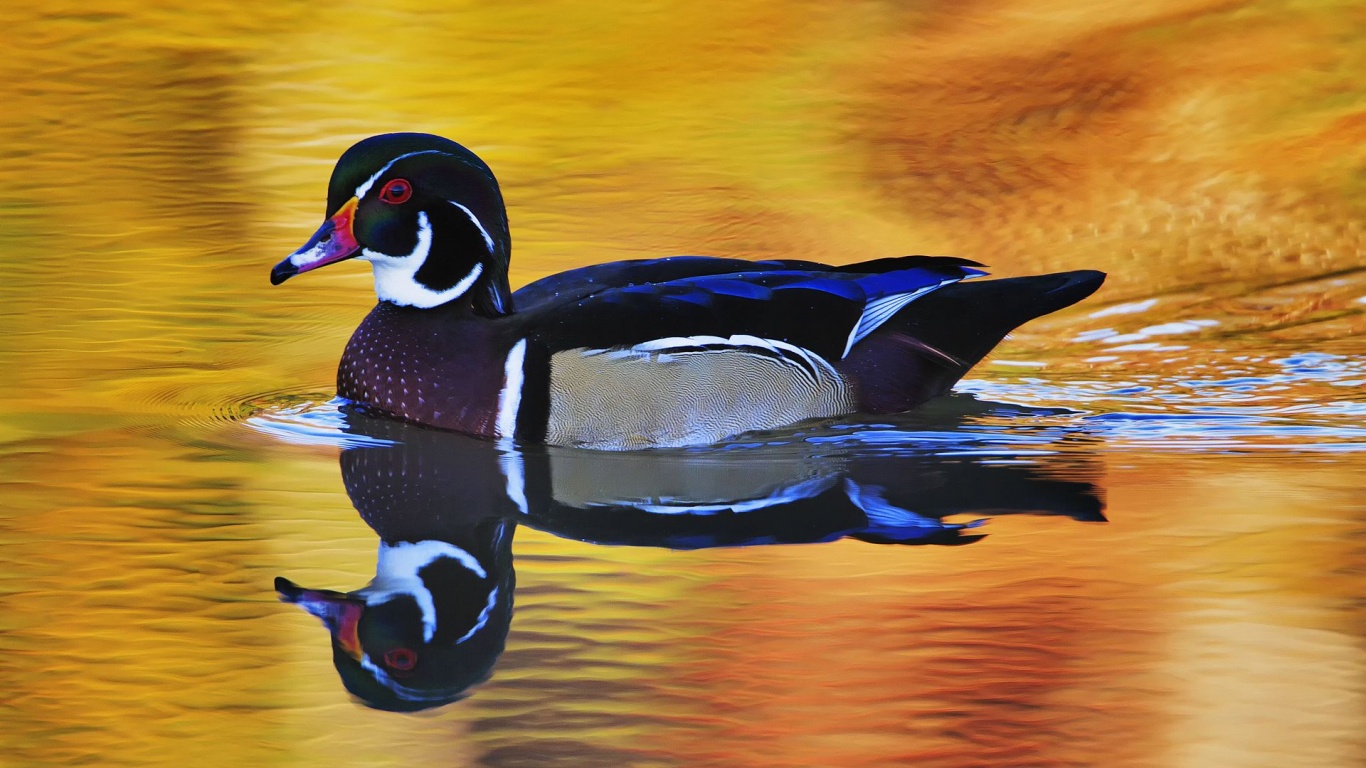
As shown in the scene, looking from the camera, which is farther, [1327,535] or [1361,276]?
[1361,276]

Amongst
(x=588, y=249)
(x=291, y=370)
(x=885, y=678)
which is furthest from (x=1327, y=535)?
(x=588, y=249)

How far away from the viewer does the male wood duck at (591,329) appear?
6039 millimetres

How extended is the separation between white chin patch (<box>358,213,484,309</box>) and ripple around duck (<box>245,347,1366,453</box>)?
0.48 m

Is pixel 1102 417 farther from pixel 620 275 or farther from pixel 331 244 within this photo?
pixel 331 244

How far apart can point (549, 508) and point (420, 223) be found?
Answer: 1.49 meters

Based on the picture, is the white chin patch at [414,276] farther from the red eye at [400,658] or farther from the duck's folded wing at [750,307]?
the red eye at [400,658]

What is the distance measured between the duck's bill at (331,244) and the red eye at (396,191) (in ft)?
0.34

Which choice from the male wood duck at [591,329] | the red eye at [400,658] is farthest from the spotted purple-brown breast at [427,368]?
the red eye at [400,658]

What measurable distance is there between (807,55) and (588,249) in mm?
3684

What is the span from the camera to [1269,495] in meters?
5.45

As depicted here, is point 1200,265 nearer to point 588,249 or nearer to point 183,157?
point 588,249

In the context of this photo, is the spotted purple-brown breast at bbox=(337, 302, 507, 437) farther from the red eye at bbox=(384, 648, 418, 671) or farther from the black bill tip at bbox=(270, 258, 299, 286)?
the red eye at bbox=(384, 648, 418, 671)

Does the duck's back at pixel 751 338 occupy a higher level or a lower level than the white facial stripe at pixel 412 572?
higher

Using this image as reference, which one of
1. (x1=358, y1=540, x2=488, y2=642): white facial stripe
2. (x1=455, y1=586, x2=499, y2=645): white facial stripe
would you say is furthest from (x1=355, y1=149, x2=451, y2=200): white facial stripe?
(x1=455, y1=586, x2=499, y2=645): white facial stripe
